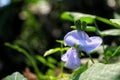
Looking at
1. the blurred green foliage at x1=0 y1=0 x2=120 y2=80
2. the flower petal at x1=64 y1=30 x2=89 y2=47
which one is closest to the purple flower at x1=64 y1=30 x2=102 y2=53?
the flower petal at x1=64 y1=30 x2=89 y2=47

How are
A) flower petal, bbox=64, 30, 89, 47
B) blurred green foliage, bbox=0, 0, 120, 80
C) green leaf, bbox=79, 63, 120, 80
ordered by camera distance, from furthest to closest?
blurred green foliage, bbox=0, 0, 120, 80, flower petal, bbox=64, 30, 89, 47, green leaf, bbox=79, 63, 120, 80

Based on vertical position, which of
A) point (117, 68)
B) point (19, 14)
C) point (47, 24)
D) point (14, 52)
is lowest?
point (117, 68)

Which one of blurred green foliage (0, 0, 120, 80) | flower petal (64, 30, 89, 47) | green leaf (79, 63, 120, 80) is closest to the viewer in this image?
green leaf (79, 63, 120, 80)

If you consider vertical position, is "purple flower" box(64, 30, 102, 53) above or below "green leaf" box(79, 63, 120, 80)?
above

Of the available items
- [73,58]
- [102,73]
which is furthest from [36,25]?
[102,73]

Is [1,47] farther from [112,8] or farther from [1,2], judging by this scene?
[112,8]

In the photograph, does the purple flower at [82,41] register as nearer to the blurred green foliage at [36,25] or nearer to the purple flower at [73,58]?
the purple flower at [73,58]

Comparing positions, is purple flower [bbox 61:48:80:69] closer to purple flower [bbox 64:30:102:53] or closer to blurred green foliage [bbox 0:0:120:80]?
purple flower [bbox 64:30:102:53]

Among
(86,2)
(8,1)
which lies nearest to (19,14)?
(8,1)
